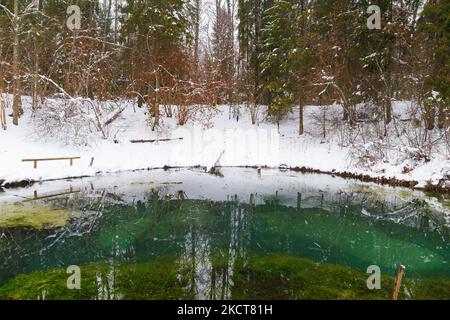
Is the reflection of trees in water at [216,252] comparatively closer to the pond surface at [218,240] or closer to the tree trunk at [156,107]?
the pond surface at [218,240]

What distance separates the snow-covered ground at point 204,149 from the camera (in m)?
16.1

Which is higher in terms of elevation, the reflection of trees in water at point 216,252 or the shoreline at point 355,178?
the shoreline at point 355,178

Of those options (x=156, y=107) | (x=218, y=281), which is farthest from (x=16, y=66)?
(x=218, y=281)

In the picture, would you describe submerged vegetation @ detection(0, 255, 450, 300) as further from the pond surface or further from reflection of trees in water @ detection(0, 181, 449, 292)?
reflection of trees in water @ detection(0, 181, 449, 292)

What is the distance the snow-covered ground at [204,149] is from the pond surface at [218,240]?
1.87 meters

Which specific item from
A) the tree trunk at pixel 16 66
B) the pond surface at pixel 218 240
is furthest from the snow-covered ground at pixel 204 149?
the pond surface at pixel 218 240

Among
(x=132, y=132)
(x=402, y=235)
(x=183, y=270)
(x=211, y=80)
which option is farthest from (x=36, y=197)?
(x=211, y=80)

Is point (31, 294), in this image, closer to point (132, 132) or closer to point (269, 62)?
point (132, 132)

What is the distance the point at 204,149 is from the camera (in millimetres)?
22391

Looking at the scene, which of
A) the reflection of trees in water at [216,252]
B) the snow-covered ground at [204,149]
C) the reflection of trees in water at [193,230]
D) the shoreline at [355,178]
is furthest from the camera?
the snow-covered ground at [204,149]

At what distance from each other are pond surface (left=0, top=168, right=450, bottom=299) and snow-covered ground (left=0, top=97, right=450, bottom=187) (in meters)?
1.87

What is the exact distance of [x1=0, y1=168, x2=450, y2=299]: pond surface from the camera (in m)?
6.87

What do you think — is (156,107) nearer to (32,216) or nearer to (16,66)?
(16,66)

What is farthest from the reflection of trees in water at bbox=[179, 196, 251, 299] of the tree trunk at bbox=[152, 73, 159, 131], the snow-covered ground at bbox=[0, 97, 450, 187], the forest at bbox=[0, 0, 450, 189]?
the tree trunk at bbox=[152, 73, 159, 131]
